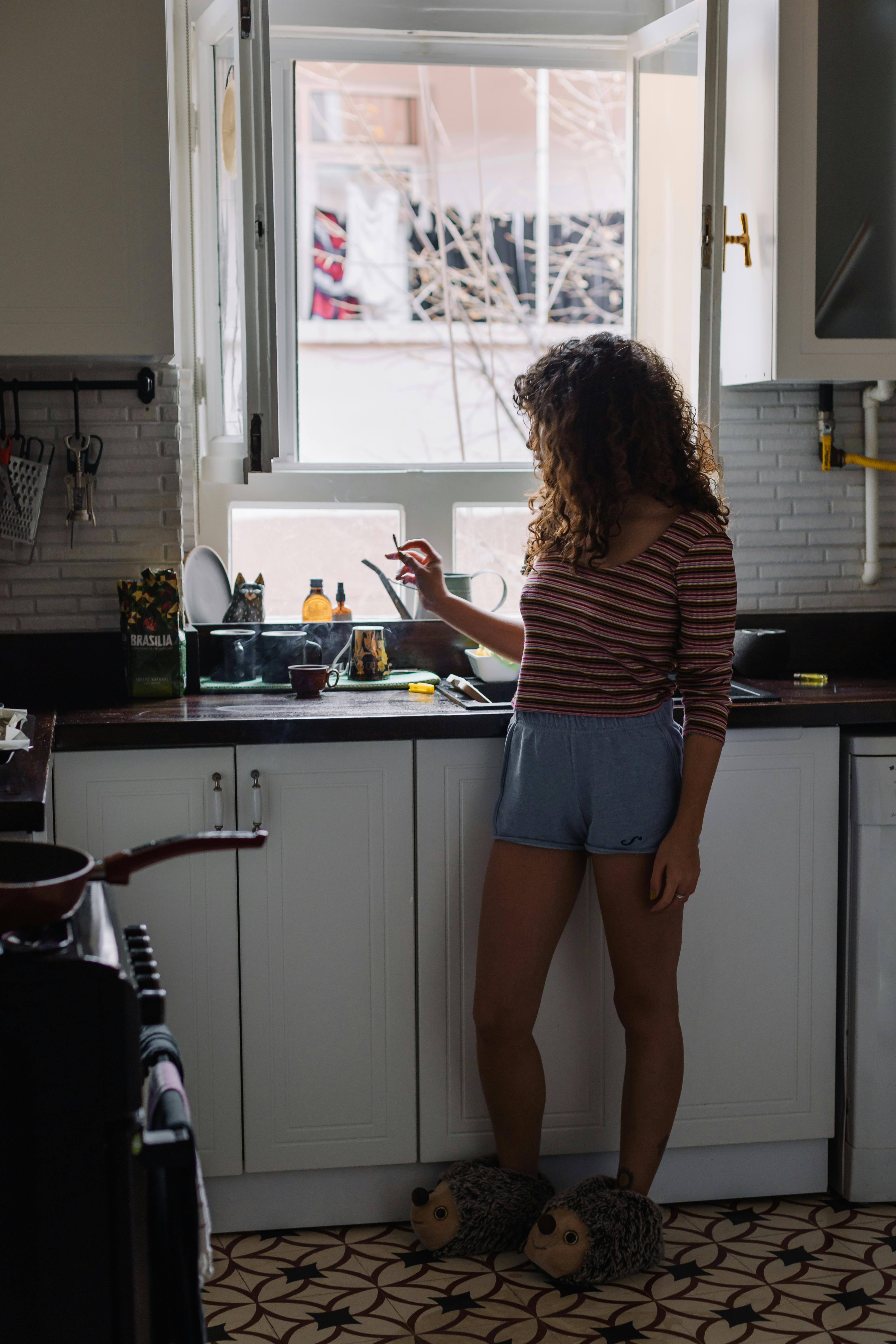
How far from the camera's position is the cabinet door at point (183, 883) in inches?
89.7

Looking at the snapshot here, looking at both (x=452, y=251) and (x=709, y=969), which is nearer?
(x=709, y=969)

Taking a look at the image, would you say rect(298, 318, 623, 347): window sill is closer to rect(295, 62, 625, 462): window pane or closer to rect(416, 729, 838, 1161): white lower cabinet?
rect(295, 62, 625, 462): window pane

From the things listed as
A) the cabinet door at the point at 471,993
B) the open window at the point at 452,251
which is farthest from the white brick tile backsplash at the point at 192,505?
the cabinet door at the point at 471,993

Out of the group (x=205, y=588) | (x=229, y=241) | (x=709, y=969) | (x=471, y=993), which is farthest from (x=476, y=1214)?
(x=229, y=241)

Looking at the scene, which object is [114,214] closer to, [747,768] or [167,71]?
[167,71]

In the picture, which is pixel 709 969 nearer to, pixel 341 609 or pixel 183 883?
pixel 183 883

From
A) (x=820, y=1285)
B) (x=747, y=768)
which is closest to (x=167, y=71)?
(x=747, y=768)

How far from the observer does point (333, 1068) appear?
2.36 m

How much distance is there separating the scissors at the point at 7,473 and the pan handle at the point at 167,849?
5.80 ft

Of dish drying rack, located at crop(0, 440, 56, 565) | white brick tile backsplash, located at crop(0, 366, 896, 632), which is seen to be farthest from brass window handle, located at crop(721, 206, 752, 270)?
dish drying rack, located at crop(0, 440, 56, 565)

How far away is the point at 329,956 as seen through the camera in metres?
2.34

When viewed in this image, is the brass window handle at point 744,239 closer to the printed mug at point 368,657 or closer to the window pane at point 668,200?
the window pane at point 668,200

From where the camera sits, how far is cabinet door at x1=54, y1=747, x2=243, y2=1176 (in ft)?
7.47

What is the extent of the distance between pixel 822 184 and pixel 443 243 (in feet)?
3.23
